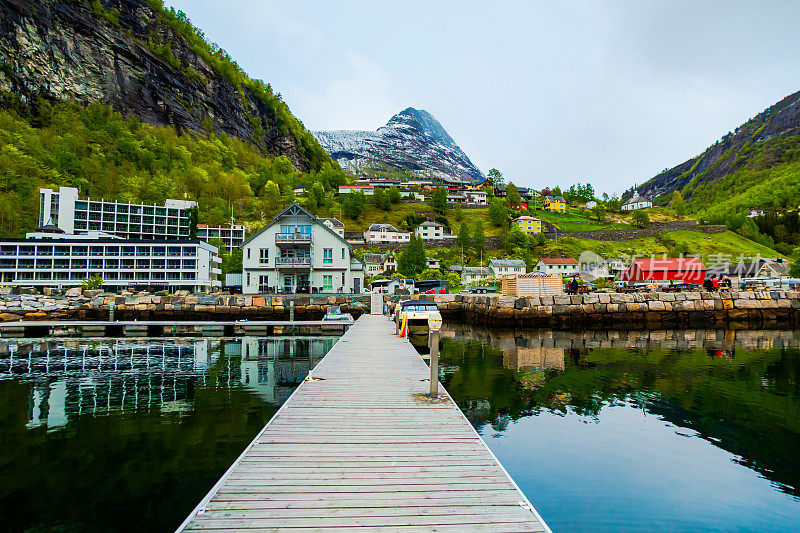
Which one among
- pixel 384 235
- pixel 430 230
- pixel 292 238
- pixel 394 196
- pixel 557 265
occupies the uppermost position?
pixel 394 196

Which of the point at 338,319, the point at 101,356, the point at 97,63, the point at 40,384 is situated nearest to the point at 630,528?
the point at 40,384

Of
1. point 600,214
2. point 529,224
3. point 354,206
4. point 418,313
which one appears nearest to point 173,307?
point 418,313

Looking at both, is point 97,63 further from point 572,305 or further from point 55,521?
point 55,521

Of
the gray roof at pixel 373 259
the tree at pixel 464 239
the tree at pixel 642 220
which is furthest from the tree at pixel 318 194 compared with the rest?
the tree at pixel 642 220

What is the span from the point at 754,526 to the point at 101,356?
2355 centimetres

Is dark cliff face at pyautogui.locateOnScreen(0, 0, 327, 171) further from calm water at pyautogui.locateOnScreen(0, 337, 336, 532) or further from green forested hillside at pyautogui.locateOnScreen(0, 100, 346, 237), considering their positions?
→ calm water at pyautogui.locateOnScreen(0, 337, 336, 532)

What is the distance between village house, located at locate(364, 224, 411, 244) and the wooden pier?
4081 inches

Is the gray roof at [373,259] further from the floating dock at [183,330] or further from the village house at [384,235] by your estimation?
the floating dock at [183,330]

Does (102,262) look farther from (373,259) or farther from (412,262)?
(412,262)

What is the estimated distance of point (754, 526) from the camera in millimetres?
6262

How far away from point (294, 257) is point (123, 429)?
122 feet

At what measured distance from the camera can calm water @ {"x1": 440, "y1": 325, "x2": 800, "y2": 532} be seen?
6723 millimetres

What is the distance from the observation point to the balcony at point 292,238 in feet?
151

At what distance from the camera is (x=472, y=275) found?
8594cm
